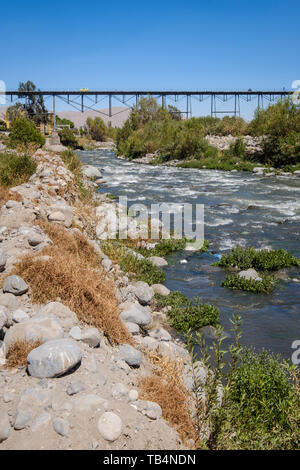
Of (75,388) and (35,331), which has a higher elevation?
(35,331)

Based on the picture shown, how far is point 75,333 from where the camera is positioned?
11.2 ft

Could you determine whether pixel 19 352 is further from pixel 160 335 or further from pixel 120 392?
pixel 160 335

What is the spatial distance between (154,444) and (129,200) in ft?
41.4

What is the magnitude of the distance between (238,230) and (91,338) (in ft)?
26.5

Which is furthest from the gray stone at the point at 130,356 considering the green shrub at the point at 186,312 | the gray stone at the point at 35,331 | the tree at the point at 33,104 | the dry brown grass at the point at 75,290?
the tree at the point at 33,104

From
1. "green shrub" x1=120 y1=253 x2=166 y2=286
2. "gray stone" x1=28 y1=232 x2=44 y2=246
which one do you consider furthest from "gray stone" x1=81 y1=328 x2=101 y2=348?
"green shrub" x1=120 y1=253 x2=166 y2=286

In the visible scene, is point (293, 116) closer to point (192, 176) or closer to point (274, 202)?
point (192, 176)

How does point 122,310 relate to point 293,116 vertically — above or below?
below

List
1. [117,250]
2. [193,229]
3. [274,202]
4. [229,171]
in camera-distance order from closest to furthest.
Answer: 1. [117,250]
2. [193,229]
3. [274,202]
4. [229,171]

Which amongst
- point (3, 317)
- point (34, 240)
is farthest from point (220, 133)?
point (3, 317)

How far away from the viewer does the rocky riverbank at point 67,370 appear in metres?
2.42

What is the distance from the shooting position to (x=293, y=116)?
25.6 metres

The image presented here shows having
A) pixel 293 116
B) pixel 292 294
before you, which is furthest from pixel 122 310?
pixel 293 116

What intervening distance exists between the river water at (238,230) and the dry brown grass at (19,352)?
3.15 meters
